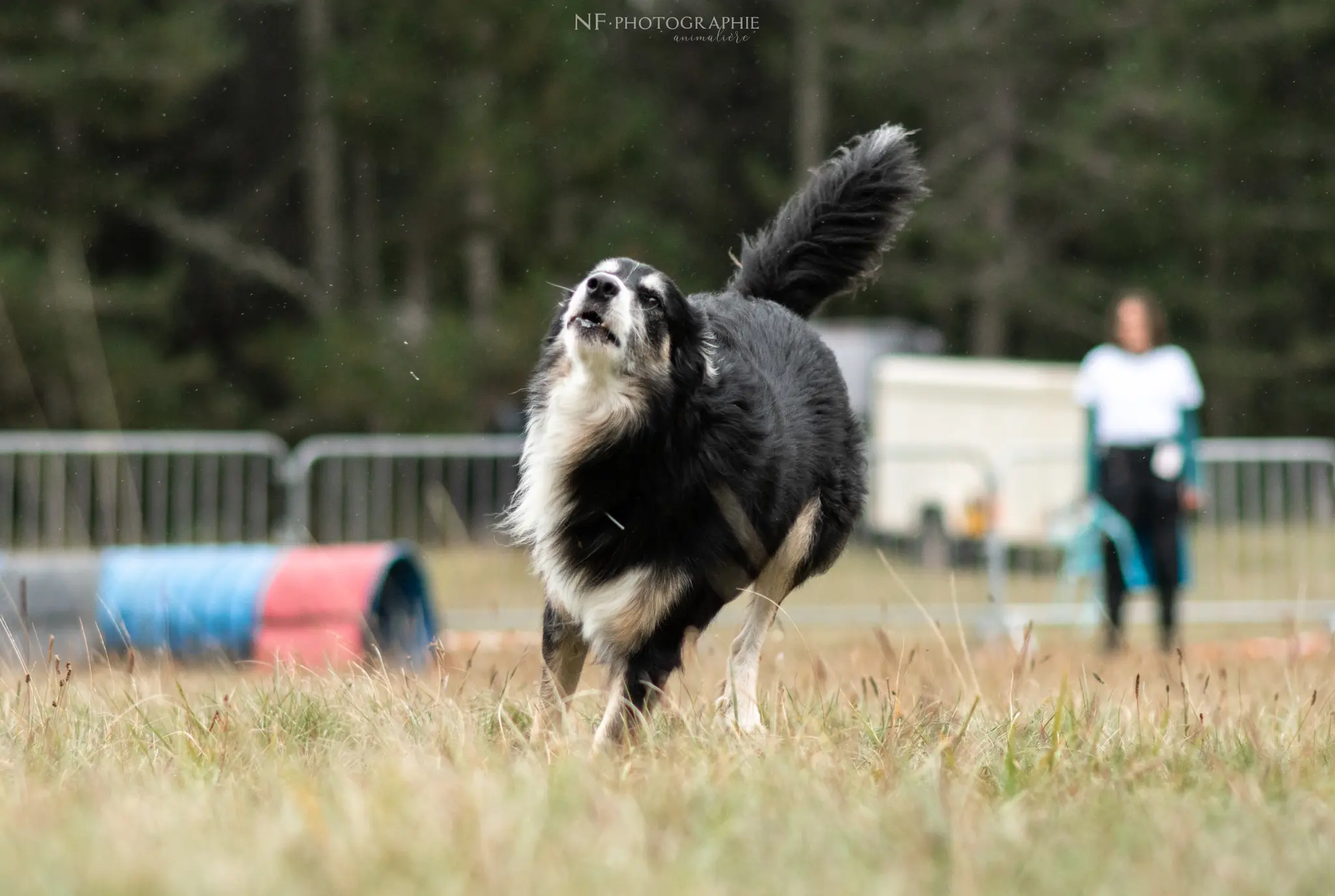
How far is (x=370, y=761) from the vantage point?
10.00 ft

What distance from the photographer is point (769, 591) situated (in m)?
4.70

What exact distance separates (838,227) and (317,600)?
11.9ft

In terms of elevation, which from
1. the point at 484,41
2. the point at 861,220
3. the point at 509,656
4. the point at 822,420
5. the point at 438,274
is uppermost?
the point at 484,41

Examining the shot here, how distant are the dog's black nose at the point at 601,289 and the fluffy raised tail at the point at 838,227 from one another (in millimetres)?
1340

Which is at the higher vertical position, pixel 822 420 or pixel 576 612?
pixel 822 420

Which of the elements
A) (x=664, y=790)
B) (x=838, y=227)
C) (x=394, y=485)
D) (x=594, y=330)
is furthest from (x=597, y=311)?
(x=394, y=485)

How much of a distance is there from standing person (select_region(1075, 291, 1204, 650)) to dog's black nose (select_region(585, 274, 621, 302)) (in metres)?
5.07

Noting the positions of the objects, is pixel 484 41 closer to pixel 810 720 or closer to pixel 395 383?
pixel 395 383

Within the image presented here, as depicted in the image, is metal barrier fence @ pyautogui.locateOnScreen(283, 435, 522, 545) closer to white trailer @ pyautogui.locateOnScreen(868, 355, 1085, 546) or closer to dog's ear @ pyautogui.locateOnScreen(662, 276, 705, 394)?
white trailer @ pyautogui.locateOnScreen(868, 355, 1085, 546)

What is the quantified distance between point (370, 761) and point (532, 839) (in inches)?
32.1

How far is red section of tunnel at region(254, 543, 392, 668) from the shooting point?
7.43m

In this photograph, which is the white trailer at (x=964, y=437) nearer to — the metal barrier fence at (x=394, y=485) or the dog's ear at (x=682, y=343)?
the metal barrier fence at (x=394, y=485)

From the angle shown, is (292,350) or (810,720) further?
(292,350)

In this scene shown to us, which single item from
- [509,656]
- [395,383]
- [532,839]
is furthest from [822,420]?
[395,383]
